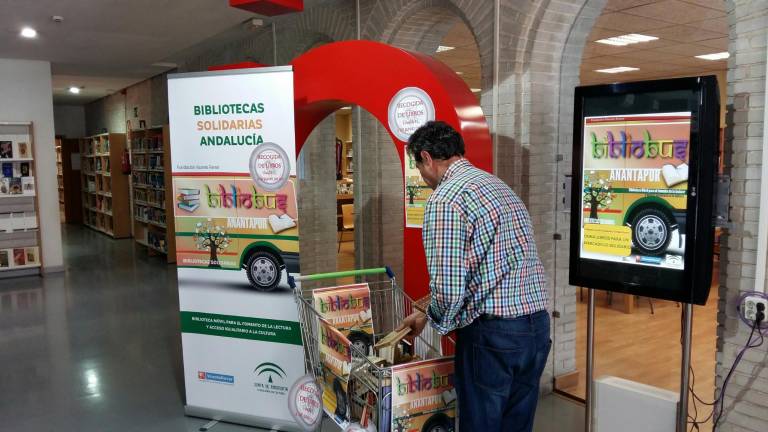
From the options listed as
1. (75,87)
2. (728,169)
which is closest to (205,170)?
(728,169)

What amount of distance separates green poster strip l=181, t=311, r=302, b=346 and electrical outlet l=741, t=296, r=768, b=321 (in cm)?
235

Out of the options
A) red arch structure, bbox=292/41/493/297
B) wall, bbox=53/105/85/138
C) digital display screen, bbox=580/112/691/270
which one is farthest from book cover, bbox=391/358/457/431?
wall, bbox=53/105/85/138

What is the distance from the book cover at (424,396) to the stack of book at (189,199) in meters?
1.98

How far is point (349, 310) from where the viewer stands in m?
3.12

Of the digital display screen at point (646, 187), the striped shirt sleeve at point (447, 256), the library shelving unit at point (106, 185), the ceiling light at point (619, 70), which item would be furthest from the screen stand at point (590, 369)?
the library shelving unit at point (106, 185)

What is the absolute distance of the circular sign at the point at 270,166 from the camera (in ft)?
11.5

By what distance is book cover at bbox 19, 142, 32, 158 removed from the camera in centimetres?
880

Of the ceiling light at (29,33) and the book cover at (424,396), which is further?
the ceiling light at (29,33)

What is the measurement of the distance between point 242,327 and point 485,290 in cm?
200

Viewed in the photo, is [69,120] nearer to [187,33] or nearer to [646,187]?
[187,33]

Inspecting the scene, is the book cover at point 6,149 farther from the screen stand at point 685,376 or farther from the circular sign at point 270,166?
the screen stand at point 685,376

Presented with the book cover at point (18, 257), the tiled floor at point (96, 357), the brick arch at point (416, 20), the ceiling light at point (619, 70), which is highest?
the ceiling light at point (619, 70)

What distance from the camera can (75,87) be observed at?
41.9 feet

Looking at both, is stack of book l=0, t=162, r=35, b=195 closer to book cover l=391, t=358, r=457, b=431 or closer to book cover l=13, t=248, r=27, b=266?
book cover l=13, t=248, r=27, b=266
